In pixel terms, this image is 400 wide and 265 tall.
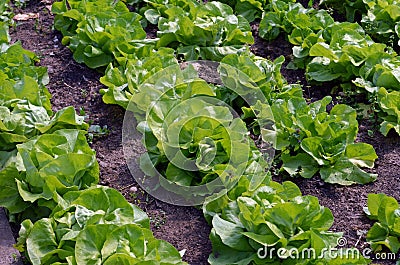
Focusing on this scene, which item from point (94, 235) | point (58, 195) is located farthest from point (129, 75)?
point (94, 235)

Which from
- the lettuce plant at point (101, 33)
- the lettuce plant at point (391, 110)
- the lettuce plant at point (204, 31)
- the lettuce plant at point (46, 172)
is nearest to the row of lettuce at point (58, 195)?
the lettuce plant at point (46, 172)

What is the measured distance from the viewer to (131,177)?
15.6 feet

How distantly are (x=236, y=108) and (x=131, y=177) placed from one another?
1.12 m

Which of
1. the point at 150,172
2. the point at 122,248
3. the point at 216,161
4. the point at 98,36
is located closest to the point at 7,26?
the point at 98,36

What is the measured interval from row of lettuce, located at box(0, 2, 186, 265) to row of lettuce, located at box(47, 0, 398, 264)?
47 cm

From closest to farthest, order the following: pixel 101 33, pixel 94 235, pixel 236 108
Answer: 1. pixel 94 235
2. pixel 236 108
3. pixel 101 33

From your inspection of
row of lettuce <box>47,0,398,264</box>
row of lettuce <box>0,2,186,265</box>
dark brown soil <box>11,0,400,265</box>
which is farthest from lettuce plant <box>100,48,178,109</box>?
row of lettuce <box>0,2,186,265</box>

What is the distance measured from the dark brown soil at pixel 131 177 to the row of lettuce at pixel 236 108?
0.32 feet

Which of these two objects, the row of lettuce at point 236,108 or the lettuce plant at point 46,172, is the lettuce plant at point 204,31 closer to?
the row of lettuce at point 236,108

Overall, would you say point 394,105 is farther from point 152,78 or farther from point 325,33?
point 152,78

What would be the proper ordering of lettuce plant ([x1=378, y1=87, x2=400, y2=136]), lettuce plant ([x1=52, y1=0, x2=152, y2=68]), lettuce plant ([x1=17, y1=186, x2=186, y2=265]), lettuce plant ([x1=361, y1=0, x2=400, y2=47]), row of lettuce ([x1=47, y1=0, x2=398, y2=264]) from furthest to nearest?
1. lettuce plant ([x1=361, y1=0, x2=400, y2=47])
2. lettuce plant ([x1=52, y1=0, x2=152, y2=68])
3. lettuce plant ([x1=378, y1=87, x2=400, y2=136])
4. row of lettuce ([x1=47, y1=0, x2=398, y2=264])
5. lettuce plant ([x1=17, y1=186, x2=186, y2=265])

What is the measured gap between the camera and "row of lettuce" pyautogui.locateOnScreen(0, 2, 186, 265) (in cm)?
372

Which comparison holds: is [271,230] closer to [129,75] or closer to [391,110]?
[391,110]

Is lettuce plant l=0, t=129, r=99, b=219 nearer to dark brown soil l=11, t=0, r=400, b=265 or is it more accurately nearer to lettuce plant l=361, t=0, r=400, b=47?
dark brown soil l=11, t=0, r=400, b=265
